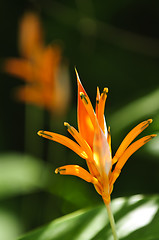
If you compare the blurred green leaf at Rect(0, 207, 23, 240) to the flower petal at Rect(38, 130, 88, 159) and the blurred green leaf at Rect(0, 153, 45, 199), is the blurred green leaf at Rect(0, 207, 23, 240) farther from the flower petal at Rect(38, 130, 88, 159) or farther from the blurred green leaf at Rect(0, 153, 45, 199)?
the flower petal at Rect(38, 130, 88, 159)

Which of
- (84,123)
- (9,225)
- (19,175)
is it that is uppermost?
A: (84,123)

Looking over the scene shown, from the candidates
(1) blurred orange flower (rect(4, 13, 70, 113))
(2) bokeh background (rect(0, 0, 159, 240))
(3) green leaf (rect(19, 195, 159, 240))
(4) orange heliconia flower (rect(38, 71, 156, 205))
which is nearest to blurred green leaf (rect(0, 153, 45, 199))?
(2) bokeh background (rect(0, 0, 159, 240))

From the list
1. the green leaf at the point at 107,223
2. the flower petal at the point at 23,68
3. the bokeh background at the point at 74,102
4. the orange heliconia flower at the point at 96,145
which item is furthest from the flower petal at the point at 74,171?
the flower petal at the point at 23,68

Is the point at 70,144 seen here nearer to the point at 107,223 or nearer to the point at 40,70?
the point at 107,223

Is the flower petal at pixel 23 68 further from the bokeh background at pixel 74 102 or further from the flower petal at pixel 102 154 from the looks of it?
the flower petal at pixel 102 154

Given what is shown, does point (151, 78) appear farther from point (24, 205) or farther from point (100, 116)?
point (100, 116)

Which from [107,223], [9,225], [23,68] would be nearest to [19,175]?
[9,225]

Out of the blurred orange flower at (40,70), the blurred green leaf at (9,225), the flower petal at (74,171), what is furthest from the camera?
the blurred orange flower at (40,70)
